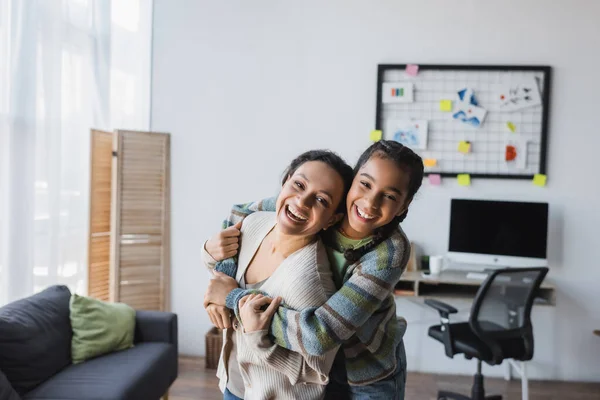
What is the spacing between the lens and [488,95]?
11.2ft

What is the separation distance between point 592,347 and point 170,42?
389 cm

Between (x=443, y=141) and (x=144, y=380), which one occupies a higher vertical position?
(x=443, y=141)

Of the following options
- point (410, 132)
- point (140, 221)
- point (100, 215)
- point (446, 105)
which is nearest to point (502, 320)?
point (410, 132)

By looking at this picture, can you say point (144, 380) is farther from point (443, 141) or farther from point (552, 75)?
point (552, 75)

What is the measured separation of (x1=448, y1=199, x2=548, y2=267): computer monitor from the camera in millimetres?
3217

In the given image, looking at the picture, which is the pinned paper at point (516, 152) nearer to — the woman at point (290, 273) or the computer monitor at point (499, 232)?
the computer monitor at point (499, 232)

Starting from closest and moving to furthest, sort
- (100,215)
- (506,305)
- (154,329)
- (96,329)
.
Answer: (96,329) < (506,305) < (154,329) < (100,215)

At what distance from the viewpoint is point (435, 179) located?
3.46m

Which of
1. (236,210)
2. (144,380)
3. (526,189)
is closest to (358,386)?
(236,210)

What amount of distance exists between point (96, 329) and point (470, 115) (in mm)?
2818

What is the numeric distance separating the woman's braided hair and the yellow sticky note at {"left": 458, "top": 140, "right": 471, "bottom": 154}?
246cm

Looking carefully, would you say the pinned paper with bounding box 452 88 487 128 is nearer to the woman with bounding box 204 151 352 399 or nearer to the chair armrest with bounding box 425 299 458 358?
the chair armrest with bounding box 425 299 458 358

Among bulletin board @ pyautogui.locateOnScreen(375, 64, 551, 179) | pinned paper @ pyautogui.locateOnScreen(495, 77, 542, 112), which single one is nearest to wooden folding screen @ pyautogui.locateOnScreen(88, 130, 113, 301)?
bulletin board @ pyautogui.locateOnScreen(375, 64, 551, 179)

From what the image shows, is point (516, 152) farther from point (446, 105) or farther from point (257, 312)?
point (257, 312)
